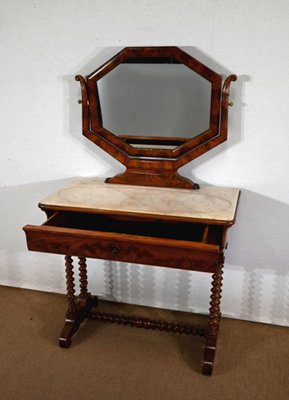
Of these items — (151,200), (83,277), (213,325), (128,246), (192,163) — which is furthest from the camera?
A: (83,277)

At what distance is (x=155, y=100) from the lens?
1866 millimetres

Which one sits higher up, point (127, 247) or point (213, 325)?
point (127, 247)

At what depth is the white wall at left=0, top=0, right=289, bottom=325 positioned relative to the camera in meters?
1.77

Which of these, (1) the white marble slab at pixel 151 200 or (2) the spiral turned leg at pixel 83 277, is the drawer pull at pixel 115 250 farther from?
(2) the spiral turned leg at pixel 83 277

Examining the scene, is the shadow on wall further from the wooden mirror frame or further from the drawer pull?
the drawer pull

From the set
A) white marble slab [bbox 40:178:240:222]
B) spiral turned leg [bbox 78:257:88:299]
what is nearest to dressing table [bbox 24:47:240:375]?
white marble slab [bbox 40:178:240:222]

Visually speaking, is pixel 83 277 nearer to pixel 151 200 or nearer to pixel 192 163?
pixel 151 200

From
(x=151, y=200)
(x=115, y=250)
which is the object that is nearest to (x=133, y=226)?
(x=151, y=200)

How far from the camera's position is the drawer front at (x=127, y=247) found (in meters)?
1.46

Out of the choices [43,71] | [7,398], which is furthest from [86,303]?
[43,71]

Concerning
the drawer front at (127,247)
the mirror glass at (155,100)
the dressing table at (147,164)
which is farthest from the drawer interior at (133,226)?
the mirror glass at (155,100)

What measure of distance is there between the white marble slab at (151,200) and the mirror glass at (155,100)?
0.27 meters

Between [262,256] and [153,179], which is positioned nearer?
[153,179]

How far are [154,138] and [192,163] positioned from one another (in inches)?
9.0
